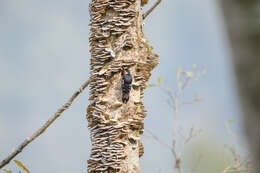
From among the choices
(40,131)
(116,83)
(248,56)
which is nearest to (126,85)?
(116,83)

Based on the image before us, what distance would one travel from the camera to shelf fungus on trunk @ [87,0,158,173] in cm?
174

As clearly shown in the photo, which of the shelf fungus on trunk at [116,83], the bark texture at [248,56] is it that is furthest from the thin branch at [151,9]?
the bark texture at [248,56]

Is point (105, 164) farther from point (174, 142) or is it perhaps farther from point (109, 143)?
point (174, 142)

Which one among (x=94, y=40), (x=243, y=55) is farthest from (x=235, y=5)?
(x=94, y=40)

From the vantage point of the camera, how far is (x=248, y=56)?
51 cm

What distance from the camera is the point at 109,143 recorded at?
1.74 metres

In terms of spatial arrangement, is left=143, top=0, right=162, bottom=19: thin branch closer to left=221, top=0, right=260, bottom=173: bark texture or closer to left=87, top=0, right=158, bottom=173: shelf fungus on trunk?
left=87, top=0, right=158, bottom=173: shelf fungus on trunk

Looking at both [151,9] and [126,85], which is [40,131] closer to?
[126,85]

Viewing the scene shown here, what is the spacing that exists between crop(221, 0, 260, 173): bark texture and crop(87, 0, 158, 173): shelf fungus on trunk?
1.25m

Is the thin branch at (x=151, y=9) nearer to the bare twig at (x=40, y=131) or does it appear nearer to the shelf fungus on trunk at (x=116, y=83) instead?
the shelf fungus on trunk at (x=116, y=83)

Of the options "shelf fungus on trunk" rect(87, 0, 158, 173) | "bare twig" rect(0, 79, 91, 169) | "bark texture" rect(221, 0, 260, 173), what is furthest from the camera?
"shelf fungus on trunk" rect(87, 0, 158, 173)

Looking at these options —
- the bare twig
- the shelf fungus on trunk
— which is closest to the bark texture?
the bare twig

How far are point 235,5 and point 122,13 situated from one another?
137 cm

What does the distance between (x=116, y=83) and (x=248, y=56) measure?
1.31 meters
